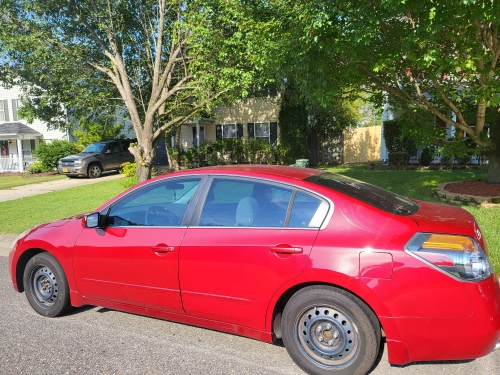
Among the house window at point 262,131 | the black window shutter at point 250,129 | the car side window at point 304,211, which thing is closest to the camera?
the car side window at point 304,211

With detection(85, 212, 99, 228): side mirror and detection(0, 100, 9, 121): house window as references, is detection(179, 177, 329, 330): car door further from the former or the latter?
detection(0, 100, 9, 121): house window

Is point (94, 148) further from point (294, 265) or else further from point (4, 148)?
point (294, 265)

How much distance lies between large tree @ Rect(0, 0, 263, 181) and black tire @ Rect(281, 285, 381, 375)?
894cm

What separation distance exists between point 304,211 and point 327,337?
0.97 meters

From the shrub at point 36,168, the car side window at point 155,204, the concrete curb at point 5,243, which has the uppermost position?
the car side window at point 155,204

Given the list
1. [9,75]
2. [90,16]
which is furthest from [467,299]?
[9,75]

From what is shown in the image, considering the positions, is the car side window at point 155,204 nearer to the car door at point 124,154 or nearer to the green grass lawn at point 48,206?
the green grass lawn at point 48,206

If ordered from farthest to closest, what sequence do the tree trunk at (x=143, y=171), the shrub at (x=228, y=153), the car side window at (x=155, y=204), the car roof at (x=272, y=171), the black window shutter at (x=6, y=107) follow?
the black window shutter at (x=6, y=107) < the shrub at (x=228, y=153) < the tree trunk at (x=143, y=171) < the car side window at (x=155, y=204) < the car roof at (x=272, y=171)

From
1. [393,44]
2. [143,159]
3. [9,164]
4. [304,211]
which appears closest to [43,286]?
[304,211]

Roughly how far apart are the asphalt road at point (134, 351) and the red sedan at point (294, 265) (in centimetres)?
23

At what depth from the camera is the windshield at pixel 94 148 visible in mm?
20953

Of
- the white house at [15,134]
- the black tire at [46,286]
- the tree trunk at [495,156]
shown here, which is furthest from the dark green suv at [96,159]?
the tree trunk at [495,156]

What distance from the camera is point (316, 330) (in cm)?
301

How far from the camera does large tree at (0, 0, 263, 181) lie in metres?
11.8
